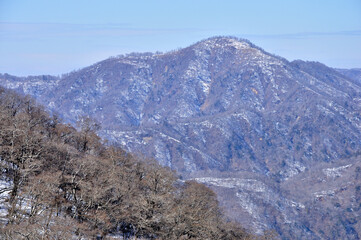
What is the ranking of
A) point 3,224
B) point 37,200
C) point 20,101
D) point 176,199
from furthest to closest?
point 20,101, point 176,199, point 37,200, point 3,224

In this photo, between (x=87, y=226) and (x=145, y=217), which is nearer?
(x=87, y=226)

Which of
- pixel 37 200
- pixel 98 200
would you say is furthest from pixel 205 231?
pixel 37 200

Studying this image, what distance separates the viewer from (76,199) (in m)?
56.7

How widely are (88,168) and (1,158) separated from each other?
11.1 m

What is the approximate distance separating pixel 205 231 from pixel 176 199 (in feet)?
45.1

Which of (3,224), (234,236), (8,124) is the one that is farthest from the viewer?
(234,236)

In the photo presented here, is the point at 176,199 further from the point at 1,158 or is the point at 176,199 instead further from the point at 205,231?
the point at 1,158

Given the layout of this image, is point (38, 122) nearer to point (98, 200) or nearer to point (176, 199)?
point (176, 199)

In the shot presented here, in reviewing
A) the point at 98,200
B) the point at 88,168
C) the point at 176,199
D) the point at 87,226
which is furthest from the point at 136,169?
the point at 87,226

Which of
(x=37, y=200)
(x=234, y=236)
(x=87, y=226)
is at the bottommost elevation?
(x=234, y=236)

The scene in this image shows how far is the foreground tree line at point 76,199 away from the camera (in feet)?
155

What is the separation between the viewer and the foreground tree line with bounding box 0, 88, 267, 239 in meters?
47.3

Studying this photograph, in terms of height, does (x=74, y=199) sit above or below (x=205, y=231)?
above

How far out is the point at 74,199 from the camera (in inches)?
2250
